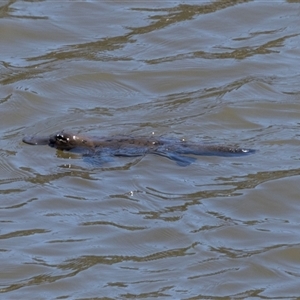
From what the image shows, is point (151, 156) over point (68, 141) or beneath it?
beneath

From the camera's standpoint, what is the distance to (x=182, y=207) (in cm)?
718

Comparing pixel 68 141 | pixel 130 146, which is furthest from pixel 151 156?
pixel 68 141

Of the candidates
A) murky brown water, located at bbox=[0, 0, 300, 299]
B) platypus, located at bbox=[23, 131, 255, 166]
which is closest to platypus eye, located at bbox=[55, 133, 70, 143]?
platypus, located at bbox=[23, 131, 255, 166]

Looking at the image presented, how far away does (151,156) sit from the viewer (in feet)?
26.1

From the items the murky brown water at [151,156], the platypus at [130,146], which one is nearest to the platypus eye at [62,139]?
the platypus at [130,146]

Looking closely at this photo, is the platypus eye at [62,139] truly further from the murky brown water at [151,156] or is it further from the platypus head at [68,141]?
the murky brown water at [151,156]

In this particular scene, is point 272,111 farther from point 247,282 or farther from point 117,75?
point 247,282

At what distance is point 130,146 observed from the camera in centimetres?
807

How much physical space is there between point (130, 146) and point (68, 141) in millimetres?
492

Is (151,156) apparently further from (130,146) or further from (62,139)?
(62,139)

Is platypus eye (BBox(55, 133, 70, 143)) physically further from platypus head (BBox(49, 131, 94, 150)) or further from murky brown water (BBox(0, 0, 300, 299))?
murky brown water (BBox(0, 0, 300, 299))

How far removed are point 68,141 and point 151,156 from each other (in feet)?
2.20

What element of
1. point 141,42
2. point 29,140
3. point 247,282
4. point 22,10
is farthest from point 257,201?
point 22,10

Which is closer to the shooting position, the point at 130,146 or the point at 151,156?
the point at 151,156
